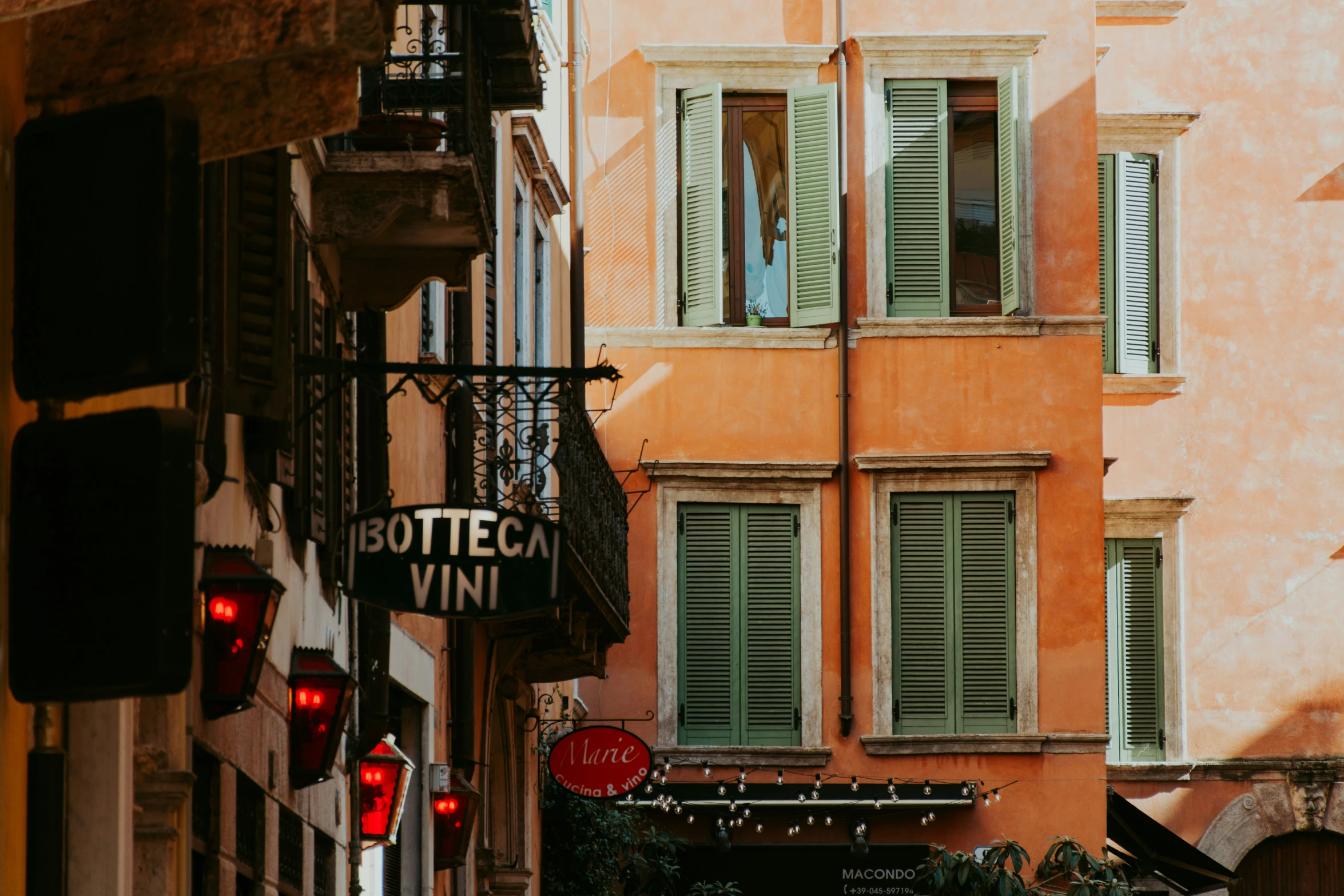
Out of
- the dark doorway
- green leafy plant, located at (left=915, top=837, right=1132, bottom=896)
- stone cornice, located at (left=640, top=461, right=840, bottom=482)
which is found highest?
stone cornice, located at (left=640, top=461, right=840, bottom=482)

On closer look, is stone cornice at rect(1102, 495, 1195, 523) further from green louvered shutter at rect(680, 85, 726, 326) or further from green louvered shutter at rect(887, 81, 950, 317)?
green louvered shutter at rect(680, 85, 726, 326)

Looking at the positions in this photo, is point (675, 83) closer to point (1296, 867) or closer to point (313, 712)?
point (1296, 867)

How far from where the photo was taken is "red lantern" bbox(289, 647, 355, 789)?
8.59 metres

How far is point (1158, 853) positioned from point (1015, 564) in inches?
114

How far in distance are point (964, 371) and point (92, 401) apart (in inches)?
607

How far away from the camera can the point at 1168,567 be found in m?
23.5

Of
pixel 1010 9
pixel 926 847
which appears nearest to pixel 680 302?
pixel 1010 9

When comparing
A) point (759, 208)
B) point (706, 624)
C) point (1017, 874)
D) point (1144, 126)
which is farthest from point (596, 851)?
point (1144, 126)

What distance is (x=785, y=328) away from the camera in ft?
67.3

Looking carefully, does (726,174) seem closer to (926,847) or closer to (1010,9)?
(1010,9)

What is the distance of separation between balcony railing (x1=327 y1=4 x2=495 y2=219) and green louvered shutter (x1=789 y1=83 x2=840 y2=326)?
1081 cm

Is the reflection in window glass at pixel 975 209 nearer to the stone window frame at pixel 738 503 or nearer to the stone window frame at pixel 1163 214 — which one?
the stone window frame at pixel 738 503

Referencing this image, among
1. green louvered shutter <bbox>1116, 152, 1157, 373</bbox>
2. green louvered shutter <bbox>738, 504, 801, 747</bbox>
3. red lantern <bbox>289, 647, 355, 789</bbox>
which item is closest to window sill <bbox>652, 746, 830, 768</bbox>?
green louvered shutter <bbox>738, 504, 801, 747</bbox>

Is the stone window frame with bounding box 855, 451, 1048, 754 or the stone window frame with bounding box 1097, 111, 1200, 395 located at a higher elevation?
the stone window frame with bounding box 1097, 111, 1200, 395
